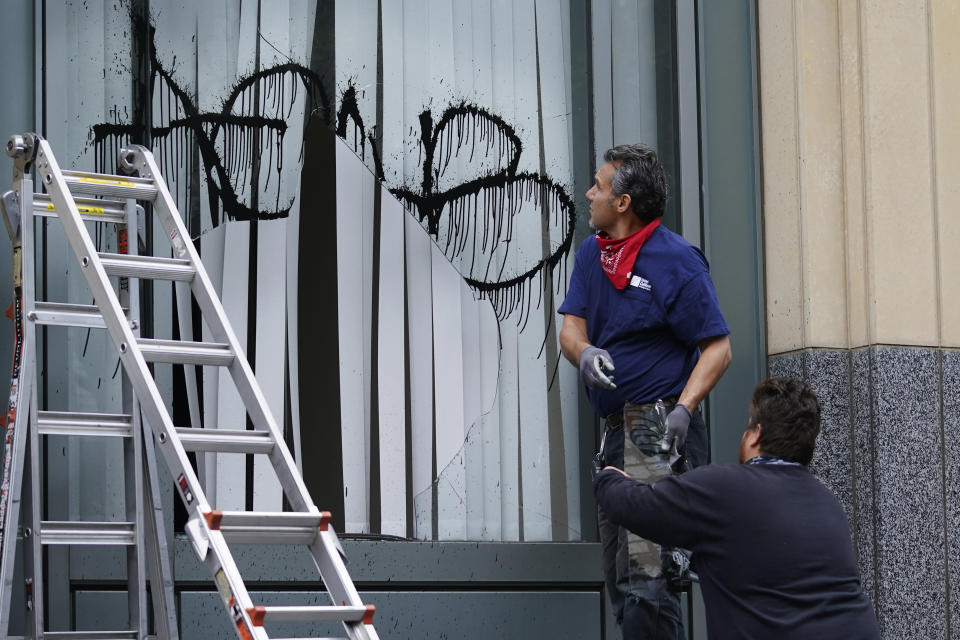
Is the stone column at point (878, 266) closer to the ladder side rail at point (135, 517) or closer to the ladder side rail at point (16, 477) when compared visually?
the ladder side rail at point (135, 517)

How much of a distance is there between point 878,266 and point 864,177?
1.19 feet

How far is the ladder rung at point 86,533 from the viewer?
4.16m

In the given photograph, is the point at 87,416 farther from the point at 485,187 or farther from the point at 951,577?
the point at 951,577

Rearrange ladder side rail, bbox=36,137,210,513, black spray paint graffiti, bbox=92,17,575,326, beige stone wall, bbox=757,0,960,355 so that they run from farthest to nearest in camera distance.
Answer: beige stone wall, bbox=757,0,960,355, black spray paint graffiti, bbox=92,17,575,326, ladder side rail, bbox=36,137,210,513

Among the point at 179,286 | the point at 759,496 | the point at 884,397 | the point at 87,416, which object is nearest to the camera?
the point at 759,496

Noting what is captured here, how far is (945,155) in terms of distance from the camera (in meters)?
5.77

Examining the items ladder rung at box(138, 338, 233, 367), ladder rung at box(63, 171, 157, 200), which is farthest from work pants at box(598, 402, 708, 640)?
ladder rung at box(63, 171, 157, 200)

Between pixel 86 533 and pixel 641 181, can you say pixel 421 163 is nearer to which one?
pixel 641 181

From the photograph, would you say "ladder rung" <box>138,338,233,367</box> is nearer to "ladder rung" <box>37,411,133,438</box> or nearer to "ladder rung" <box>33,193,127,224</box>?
"ladder rung" <box>37,411,133,438</box>

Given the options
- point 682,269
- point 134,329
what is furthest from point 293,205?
point 682,269

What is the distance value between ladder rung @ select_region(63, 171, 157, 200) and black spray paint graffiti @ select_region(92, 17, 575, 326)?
69 cm

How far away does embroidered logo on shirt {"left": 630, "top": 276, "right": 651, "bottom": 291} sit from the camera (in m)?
4.61

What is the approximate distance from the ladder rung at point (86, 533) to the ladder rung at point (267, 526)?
2.36 feet

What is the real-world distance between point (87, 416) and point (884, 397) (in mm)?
3002
